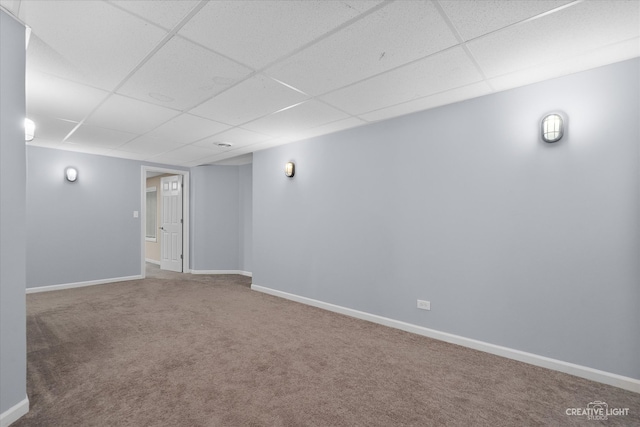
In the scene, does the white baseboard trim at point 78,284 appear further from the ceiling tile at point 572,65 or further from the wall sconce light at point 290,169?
the ceiling tile at point 572,65

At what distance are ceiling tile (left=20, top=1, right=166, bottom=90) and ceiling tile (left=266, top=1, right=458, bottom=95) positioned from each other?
3.02ft

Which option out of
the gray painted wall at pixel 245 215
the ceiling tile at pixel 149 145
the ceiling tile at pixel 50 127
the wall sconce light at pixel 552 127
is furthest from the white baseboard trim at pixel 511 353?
the ceiling tile at pixel 50 127

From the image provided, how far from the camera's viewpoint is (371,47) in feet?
6.51

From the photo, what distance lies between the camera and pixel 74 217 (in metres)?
5.17

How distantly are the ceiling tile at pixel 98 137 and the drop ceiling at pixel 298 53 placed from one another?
1.74ft

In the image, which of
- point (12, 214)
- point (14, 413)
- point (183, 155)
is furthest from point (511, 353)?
point (183, 155)

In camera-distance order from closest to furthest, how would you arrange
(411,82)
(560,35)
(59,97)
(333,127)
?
(560,35), (411,82), (59,97), (333,127)

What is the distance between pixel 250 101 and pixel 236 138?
57.1 inches

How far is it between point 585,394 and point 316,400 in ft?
6.30

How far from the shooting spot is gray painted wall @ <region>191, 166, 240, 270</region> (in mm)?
6559

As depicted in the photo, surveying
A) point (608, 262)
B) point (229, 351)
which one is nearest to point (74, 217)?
point (229, 351)

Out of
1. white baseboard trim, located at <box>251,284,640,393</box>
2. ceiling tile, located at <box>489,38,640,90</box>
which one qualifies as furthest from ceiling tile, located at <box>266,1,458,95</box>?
white baseboard trim, located at <box>251,284,640,393</box>

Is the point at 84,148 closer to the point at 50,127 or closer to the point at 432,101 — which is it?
the point at 50,127

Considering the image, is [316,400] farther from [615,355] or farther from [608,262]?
[608,262]
